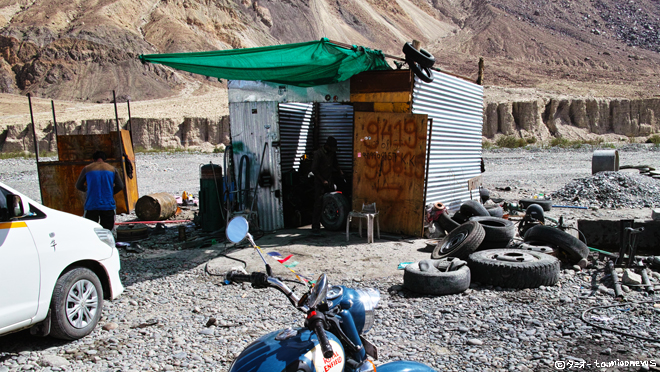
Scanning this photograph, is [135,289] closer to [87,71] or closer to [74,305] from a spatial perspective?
[74,305]

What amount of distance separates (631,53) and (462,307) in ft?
243

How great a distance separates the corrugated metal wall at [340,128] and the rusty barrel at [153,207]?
3.89 meters

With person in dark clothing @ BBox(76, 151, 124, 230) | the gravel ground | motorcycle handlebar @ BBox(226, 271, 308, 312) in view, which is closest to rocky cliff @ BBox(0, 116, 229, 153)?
person in dark clothing @ BBox(76, 151, 124, 230)

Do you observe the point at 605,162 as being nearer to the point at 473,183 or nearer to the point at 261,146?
the point at 473,183

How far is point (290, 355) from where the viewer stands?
94.8 inches

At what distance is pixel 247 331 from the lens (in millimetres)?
4984

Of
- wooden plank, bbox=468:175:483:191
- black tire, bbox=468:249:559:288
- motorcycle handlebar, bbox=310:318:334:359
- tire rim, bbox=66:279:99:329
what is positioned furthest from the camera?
wooden plank, bbox=468:175:483:191

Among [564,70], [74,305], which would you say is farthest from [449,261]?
[564,70]

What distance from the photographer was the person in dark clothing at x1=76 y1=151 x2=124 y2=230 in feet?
25.6

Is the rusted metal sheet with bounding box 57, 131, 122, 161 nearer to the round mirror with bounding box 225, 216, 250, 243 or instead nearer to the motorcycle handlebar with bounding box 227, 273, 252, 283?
the round mirror with bounding box 225, 216, 250, 243

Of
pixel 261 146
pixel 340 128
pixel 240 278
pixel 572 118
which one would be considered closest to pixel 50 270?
pixel 240 278

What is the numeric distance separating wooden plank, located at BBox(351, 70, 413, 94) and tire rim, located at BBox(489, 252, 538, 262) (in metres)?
3.63

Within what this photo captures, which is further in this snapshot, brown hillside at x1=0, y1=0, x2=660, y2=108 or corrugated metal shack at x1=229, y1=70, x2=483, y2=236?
brown hillside at x1=0, y1=0, x2=660, y2=108

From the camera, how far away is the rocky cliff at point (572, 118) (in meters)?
39.5
